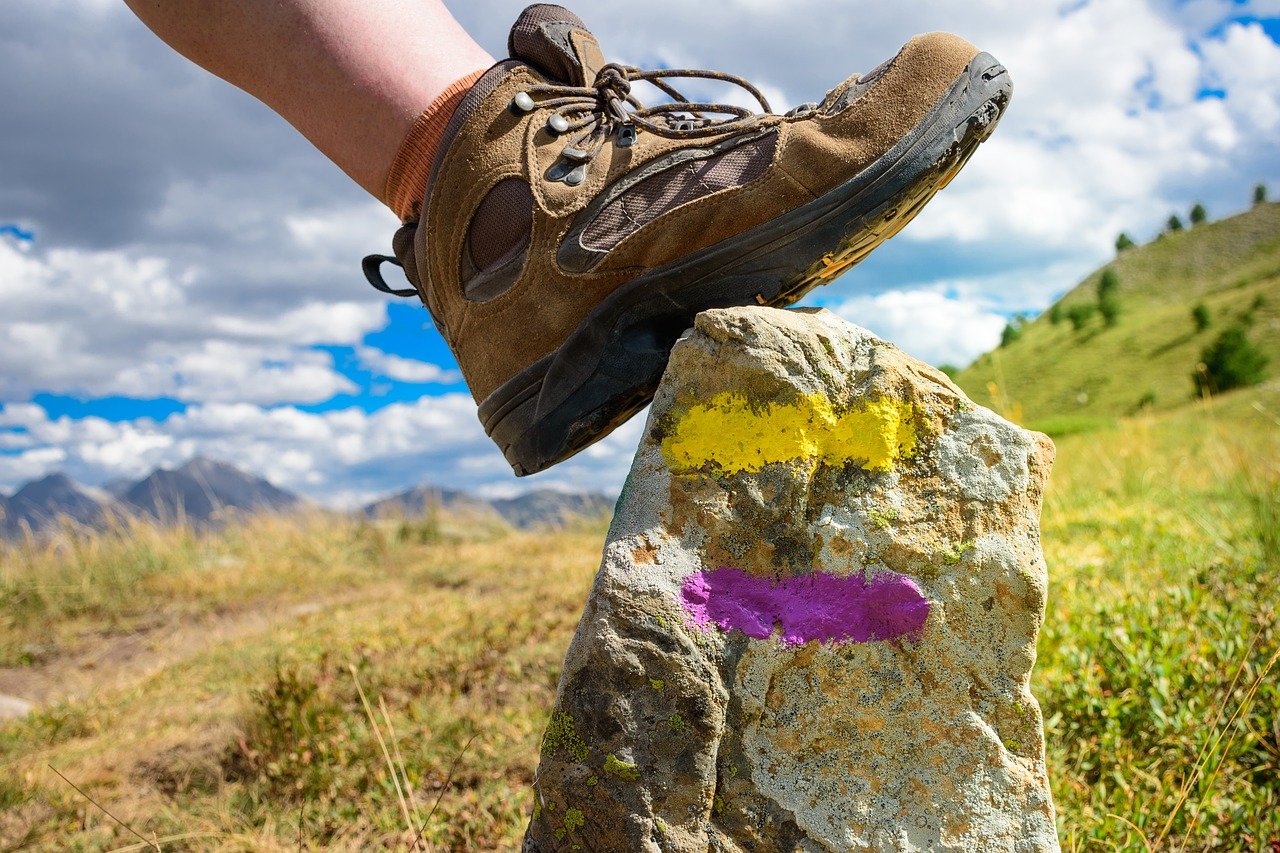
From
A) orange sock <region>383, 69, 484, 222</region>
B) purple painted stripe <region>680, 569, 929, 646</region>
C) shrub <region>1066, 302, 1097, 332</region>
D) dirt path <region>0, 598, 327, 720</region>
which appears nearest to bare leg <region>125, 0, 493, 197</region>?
orange sock <region>383, 69, 484, 222</region>

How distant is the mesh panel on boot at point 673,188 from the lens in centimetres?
179

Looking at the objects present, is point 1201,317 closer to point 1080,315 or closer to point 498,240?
point 1080,315

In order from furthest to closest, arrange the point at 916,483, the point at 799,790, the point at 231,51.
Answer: the point at 231,51 < the point at 916,483 < the point at 799,790

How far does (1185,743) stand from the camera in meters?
2.41

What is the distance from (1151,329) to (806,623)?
47921 mm

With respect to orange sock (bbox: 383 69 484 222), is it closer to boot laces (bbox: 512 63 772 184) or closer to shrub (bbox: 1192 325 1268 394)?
boot laces (bbox: 512 63 772 184)

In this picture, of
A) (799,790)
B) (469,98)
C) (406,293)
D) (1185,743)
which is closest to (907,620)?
(799,790)

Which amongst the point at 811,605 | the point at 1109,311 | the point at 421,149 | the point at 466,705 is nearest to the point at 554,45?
the point at 421,149

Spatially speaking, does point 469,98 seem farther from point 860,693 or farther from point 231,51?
point 860,693

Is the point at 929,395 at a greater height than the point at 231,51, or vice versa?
the point at 231,51

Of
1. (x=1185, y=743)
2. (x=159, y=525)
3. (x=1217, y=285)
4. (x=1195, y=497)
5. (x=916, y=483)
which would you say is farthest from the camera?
(x=1217, y=285)

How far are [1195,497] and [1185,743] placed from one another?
481 cm

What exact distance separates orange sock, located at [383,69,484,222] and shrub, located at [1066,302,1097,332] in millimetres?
54720

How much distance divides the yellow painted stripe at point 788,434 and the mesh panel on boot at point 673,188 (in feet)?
1.73
